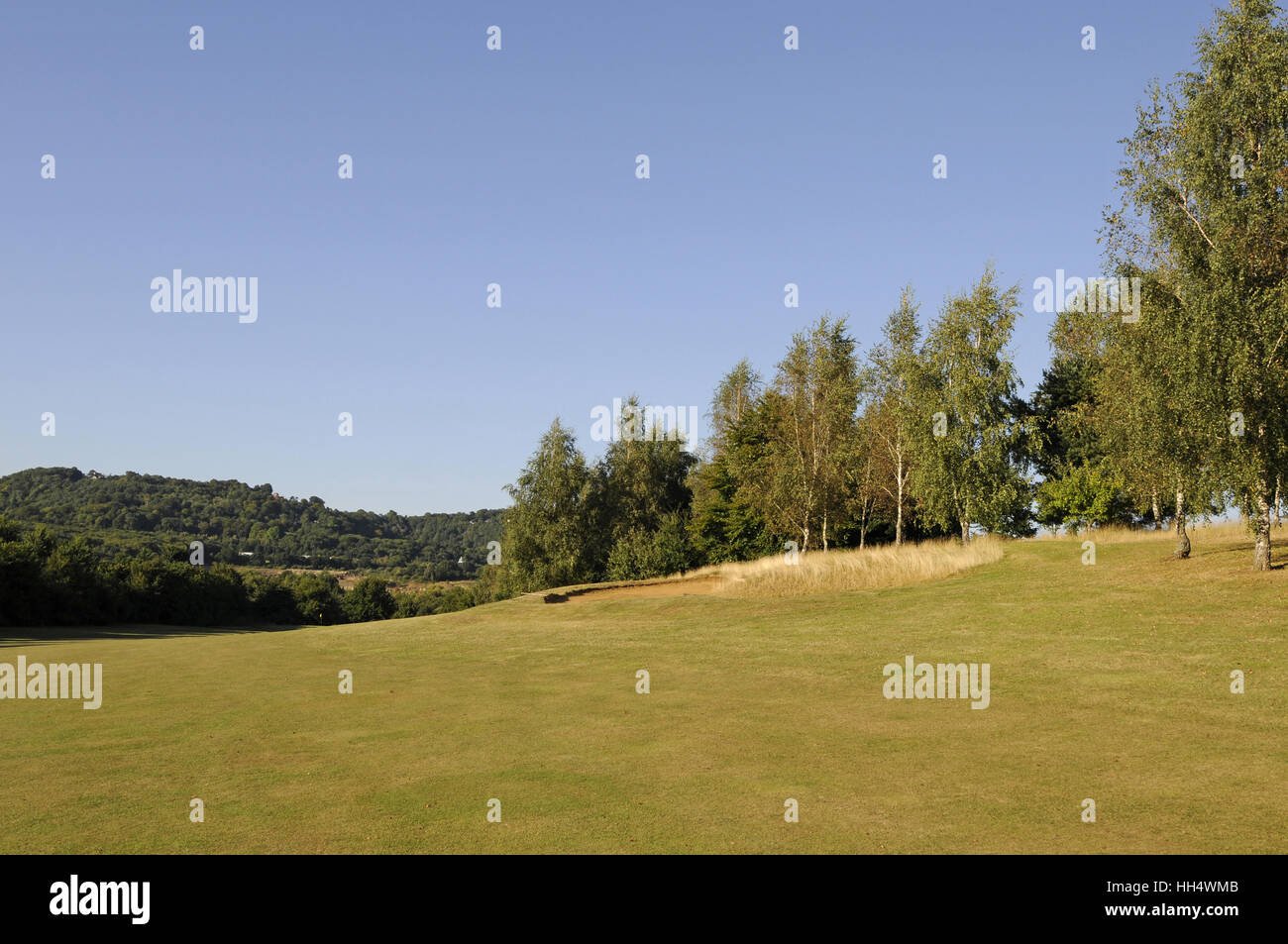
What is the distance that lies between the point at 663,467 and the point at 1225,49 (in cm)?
6470

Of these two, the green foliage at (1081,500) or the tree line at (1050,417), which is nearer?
the tree line at (1050,417)

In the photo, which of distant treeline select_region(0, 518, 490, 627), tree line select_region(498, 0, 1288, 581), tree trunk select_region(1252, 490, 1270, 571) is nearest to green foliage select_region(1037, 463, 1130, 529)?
tree line select_region(498, 0, 1288, 581)

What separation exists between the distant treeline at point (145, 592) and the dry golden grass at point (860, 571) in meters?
52.3

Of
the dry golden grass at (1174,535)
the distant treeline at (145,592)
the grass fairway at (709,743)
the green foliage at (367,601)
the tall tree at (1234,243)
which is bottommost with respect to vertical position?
the green foliage at (367,601)

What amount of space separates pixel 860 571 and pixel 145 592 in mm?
67720

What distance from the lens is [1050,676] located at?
21766 millimetres

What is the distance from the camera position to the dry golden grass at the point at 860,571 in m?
42.5

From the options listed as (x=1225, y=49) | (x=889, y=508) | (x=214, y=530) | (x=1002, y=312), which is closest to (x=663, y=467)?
(x=889, y=508)

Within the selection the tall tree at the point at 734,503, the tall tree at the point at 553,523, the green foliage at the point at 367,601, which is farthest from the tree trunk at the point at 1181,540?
the green foliage at the point at 367,601

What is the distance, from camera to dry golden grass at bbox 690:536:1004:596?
139 feet

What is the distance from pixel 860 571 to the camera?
1715 inches

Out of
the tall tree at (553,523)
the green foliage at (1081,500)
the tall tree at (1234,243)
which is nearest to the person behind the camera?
the tall tree at (1234,243)

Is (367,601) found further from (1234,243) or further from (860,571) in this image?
(1234,243)

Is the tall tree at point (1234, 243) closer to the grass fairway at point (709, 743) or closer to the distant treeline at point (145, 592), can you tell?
the grass fairway at point (709, 743)
